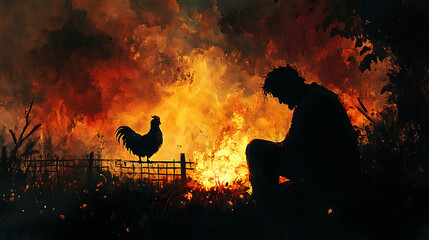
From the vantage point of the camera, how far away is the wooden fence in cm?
871

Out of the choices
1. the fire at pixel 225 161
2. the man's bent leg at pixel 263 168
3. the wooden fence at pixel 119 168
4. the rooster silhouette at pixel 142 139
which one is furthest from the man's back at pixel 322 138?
the rooster silhouette at pixel 142 139

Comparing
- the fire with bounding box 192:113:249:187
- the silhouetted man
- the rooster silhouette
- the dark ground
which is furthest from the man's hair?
the rooster silhouette

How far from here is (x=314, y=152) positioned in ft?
13.9

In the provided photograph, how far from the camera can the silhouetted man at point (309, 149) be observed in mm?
4203

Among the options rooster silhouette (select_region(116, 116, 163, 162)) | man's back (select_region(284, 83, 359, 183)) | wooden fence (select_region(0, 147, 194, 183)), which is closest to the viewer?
man's back (select_region(284, 83, 359, 183))

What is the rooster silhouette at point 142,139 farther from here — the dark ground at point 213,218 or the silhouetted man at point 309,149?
the silhouetted man at point 309,149

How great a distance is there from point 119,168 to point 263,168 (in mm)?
5697

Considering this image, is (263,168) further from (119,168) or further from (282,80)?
(119,168)

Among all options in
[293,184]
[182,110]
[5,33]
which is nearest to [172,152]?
[182,110]

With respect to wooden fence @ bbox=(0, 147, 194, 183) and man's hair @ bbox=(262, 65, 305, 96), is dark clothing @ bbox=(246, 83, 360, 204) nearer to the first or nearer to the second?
man's hair @ bbox=(262, 65, 305, 96)

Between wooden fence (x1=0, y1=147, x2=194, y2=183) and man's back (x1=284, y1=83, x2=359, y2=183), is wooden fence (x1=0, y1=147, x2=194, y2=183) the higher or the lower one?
the higher one

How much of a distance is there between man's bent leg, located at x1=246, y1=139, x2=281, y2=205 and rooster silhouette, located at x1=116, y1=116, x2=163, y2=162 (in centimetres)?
594

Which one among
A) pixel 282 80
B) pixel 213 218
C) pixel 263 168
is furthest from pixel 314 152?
pixel 213 218

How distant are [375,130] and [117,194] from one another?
4.31m
